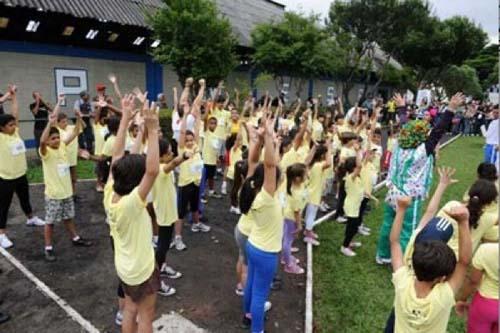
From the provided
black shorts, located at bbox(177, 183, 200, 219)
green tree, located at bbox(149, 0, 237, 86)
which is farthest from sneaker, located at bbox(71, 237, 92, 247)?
green tree, located at bbox(149, 0, 237, 86)

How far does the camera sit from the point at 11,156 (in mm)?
5664

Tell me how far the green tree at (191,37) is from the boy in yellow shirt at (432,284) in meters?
11.0

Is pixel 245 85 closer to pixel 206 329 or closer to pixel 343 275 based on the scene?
pixel 343 275

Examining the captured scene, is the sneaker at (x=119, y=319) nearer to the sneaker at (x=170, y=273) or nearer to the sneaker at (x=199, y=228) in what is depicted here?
the sneaker at (x=170, y=273)

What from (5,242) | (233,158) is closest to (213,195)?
(233,158)

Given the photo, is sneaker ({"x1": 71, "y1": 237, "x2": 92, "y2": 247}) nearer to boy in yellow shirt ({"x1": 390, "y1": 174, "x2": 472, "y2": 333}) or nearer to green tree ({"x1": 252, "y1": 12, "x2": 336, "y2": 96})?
boy in yellow shirt ({"x1": 390, "y1": 174, "x2": 472, "y2": 333})

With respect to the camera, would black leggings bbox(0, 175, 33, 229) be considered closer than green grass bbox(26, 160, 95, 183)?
Yes

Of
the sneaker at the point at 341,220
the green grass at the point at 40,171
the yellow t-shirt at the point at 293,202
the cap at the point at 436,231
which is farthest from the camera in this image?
the green grass at the point at 40,171

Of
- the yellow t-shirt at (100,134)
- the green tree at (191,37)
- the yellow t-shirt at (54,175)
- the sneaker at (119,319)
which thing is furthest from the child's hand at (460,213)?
the green tree at (191,37)

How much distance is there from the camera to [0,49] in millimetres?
11125

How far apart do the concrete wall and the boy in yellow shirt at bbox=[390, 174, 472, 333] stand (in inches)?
478

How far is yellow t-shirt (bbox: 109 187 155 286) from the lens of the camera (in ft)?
9.88

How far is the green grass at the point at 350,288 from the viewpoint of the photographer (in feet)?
14.7

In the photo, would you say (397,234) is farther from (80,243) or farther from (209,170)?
(209,170)
